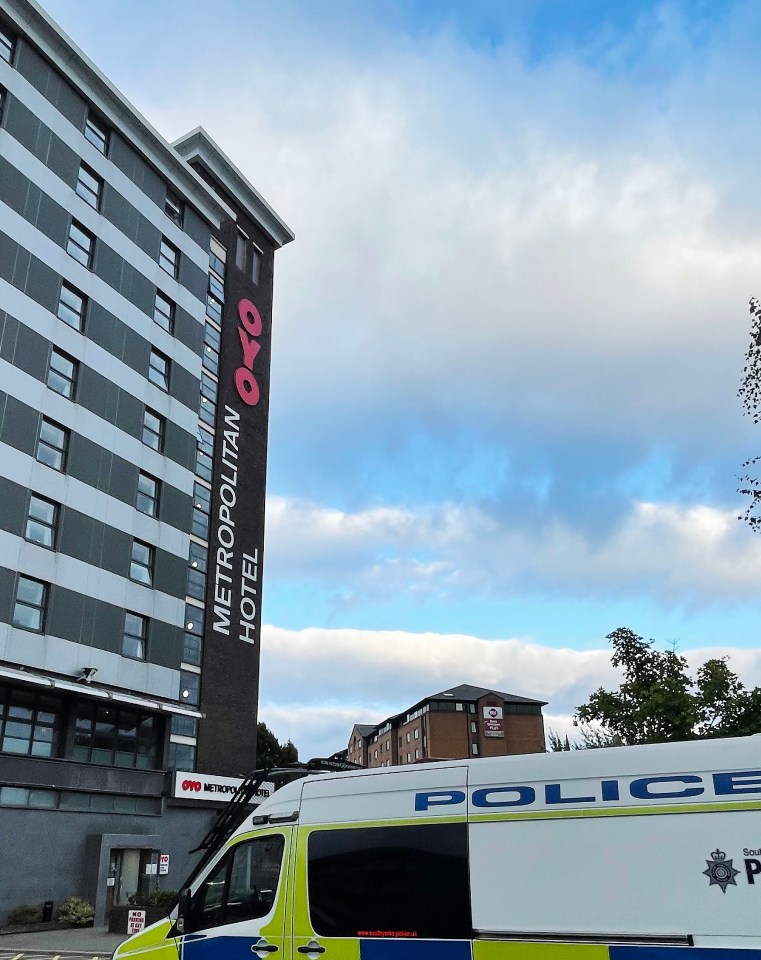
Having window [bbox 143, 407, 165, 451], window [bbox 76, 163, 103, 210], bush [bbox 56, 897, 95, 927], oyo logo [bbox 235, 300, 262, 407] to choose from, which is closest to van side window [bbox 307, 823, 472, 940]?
bush [bbox 56, 897, 95, 927]

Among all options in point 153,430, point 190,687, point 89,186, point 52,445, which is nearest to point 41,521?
point 52,445

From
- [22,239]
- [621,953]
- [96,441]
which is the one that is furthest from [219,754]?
[621,953]

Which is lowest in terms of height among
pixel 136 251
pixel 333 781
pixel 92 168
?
pixel 333 781

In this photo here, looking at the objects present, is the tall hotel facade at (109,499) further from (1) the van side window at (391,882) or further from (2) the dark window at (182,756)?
(1) the van side window at (391,882)

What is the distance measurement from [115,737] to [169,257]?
2088 centimetres

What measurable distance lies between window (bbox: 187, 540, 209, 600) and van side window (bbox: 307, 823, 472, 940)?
2724 cm

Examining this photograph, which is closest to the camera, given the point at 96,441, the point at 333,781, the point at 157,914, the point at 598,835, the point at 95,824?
the point at 598,835

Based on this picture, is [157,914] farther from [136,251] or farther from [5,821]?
[136,251]

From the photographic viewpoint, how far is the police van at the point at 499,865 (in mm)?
6258

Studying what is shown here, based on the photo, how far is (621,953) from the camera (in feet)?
20.5

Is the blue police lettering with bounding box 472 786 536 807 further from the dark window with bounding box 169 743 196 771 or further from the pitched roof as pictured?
the pitched roof

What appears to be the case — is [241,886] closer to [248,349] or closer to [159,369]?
[159,369]

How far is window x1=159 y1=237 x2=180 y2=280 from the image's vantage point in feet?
118

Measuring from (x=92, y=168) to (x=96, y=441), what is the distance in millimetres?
11496
